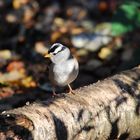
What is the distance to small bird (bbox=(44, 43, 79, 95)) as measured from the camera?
246 inches

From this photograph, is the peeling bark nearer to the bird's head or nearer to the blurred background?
the bird's head

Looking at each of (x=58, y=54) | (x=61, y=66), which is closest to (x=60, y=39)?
(x=58, y=54)

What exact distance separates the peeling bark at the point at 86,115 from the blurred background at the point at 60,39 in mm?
1265

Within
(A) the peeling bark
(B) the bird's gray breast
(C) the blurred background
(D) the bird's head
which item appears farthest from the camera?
(C) the blurred background

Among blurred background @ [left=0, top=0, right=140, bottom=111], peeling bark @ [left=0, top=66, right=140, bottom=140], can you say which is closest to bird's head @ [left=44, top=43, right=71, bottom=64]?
peeling bark @ [left=0, top=66, right=140, bottom=140]

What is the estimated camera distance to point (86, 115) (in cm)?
574

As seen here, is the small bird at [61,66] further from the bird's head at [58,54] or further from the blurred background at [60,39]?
the blurred background at [60,39]

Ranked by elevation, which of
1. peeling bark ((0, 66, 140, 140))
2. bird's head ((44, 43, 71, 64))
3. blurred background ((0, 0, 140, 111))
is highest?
bird's head ((44, 43, 71, 64))

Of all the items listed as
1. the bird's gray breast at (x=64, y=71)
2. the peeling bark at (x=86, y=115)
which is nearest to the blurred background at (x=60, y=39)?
the bird's gray breast at (x=64, y=71)

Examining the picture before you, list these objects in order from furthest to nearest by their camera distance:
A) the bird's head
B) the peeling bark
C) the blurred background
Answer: the blurred background, the bird's head, the peeling bark

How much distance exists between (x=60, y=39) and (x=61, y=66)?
3.28 m

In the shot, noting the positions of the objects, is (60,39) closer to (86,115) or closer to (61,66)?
(61,66)

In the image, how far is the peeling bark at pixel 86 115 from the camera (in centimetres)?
514

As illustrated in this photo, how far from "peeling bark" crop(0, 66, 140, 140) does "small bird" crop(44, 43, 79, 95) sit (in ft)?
0.90
